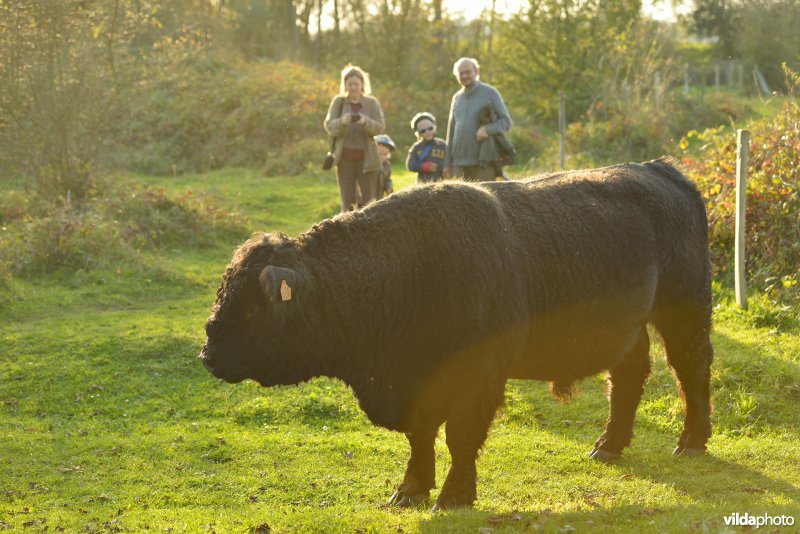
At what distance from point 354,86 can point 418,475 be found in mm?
7183

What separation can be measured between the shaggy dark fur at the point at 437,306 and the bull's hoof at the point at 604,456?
39.2 inches

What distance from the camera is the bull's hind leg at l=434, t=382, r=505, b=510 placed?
228 inches

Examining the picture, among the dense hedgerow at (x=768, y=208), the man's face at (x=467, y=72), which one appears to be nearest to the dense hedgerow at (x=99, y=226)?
the man's face at (x=467, y=72)

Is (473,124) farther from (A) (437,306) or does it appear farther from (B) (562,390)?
(A) (437,306)

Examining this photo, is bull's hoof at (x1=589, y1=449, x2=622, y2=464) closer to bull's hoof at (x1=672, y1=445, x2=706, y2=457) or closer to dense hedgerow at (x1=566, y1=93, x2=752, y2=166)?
bull's hoof at (x1=672, y1=445, x2=706, y2=457)

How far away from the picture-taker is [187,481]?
22.9 ft

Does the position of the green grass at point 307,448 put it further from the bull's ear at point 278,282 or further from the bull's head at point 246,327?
the bull's ear at point 278,282

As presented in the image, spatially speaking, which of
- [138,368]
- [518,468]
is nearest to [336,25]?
[138,368]

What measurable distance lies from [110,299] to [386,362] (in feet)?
26.4

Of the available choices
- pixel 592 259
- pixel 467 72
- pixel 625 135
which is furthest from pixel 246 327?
pixel 625 135

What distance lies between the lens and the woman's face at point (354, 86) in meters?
12.2

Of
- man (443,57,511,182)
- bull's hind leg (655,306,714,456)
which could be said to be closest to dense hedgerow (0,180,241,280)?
man (443,57,511,182)

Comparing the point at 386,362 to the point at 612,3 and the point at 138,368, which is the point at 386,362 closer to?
the point at 138,368

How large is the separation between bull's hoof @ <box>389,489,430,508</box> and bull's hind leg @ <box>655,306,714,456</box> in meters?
2.42
